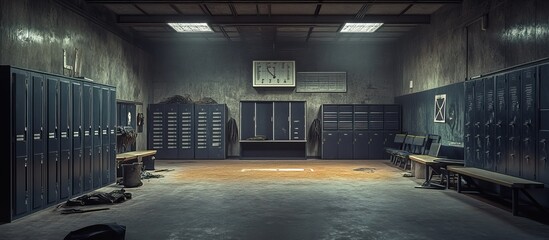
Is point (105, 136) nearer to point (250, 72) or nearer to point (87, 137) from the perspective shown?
point (87, 137)

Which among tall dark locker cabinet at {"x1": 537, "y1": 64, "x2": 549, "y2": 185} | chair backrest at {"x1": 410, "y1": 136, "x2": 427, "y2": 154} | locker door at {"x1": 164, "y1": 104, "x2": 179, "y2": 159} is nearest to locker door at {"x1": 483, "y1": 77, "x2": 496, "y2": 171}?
tall dark locker cabinet at {"x1": 537, "y1": 64, "x2": 549, "y2": 185}

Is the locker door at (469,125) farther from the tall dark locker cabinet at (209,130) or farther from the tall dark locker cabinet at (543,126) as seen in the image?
the tall dark locker cabinet at (209,130)

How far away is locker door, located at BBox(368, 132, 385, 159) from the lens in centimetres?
1172

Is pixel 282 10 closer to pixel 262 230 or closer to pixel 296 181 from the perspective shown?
pixel 296 181

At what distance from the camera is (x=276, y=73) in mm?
12180

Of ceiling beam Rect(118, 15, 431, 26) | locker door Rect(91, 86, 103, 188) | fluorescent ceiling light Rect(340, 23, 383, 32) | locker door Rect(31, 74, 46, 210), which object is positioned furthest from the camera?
fluorescent ceiling light Rect(340, 23, 383, 32)

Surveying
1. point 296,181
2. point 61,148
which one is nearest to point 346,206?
point 296,181

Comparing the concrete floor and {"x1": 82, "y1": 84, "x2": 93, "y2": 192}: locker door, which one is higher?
{"x1": 82, "y1": 84, "x2": 93, "y2": 192}: locker door

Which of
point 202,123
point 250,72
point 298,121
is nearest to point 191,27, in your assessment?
point 250,72

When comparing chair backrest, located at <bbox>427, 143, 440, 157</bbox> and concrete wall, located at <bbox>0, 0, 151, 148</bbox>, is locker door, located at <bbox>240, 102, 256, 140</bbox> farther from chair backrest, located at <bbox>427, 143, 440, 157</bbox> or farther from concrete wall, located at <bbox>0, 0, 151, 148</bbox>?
chair backrest, located at <bbox>427, 143, 440, 157</bbox>

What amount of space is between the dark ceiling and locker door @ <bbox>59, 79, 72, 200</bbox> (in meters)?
2.61

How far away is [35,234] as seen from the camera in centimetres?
405

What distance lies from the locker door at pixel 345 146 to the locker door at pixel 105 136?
6539mm

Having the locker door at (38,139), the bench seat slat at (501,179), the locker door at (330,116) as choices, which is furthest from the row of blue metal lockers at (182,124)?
the bench seat slat at (501,179)
